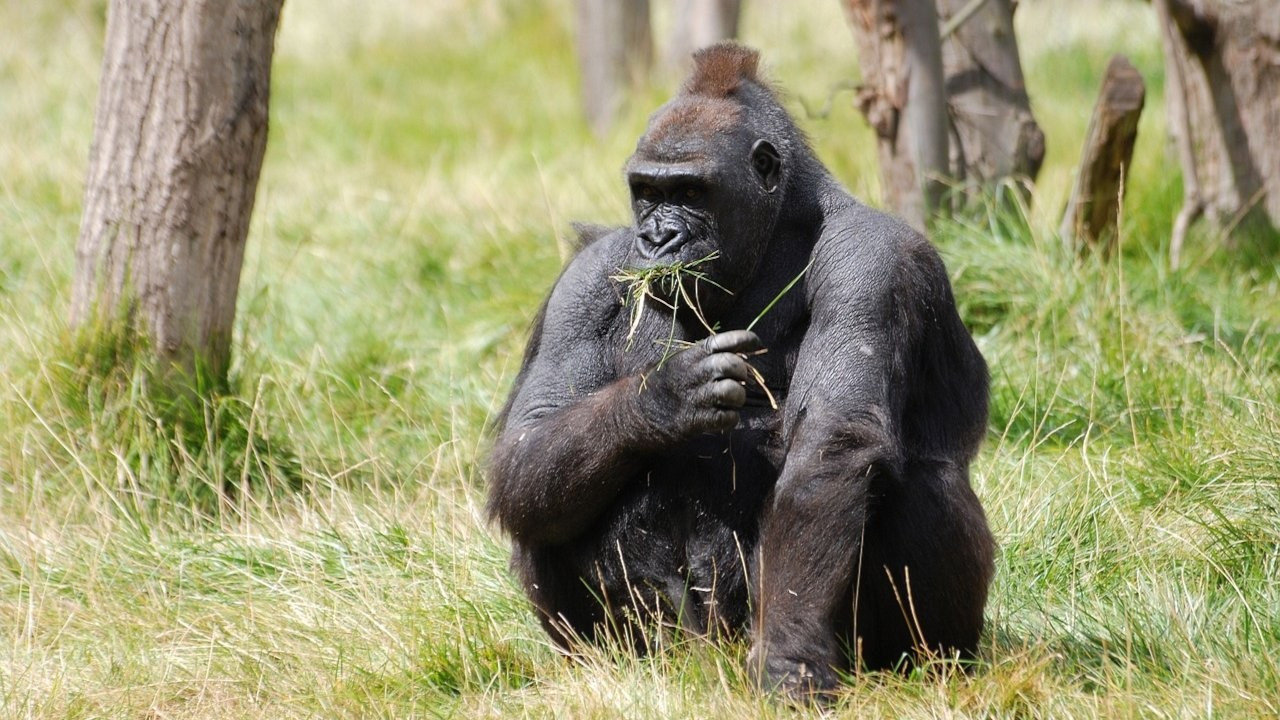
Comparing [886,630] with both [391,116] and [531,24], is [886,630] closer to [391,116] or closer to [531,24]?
[391,116]

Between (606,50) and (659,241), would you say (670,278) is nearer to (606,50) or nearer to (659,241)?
(659,241)

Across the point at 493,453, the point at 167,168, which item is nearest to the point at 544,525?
the point at 493,453

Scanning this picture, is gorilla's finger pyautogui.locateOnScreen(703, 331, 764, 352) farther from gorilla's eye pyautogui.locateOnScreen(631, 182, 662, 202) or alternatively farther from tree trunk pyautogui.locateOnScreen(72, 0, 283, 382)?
tree trunk pyautogui.locateOnScreen(72, 0, 283, 382)

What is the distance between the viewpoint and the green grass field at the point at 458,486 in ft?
12.6

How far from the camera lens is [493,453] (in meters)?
4.35

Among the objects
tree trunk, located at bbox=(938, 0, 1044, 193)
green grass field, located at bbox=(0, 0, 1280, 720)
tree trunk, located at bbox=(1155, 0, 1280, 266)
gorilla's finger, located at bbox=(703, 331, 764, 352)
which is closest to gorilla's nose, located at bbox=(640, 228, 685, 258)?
gorilla's finger, located at bbox=(703, 331, 764, 352)

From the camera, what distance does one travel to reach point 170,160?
530 cm

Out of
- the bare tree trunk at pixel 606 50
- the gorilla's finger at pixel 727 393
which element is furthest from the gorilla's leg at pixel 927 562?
the bare tree trunk at pixel 606 50

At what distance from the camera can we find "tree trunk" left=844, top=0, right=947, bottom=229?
6.50 m

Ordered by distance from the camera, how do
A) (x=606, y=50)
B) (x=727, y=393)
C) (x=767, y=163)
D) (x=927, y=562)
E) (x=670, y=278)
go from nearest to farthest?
(x=727, y=393), (x=927, y=562), (x=670, y=278), (x=767, y=163), (x=606, y=50)

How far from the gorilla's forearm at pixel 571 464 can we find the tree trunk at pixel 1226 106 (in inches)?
172

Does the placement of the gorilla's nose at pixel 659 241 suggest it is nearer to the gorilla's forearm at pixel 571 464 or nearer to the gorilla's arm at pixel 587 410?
the gorilla's arm at pixel 587 410

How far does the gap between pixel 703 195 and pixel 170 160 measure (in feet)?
7.55

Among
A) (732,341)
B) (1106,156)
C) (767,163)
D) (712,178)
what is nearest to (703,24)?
(1106,156)
